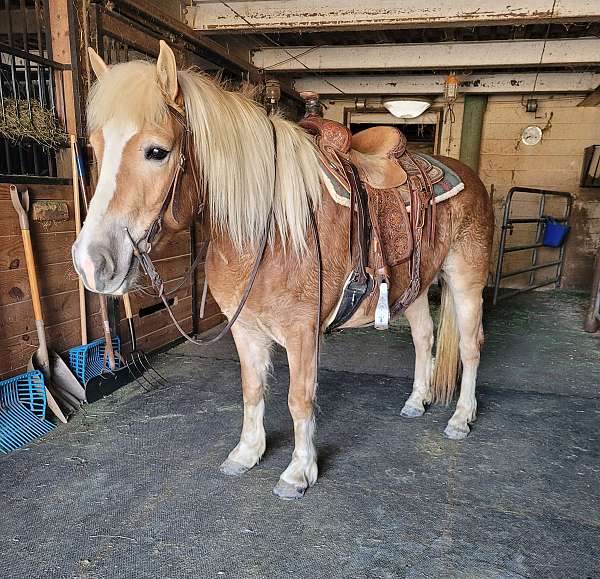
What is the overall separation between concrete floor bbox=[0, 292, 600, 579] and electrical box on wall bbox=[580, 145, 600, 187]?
3.60 m

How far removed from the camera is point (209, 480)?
1.79 meters

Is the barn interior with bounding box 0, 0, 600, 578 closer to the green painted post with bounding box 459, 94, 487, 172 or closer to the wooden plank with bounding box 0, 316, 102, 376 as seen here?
the wooden plank with bounding box 0, 316, 102, 376

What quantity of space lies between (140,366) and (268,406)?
37.6 inches

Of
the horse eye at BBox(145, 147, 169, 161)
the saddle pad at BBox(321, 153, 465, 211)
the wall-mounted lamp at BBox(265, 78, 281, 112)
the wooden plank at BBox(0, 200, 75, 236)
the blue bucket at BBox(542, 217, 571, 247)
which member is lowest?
the blue bucket at BBox(542, 217, 571, 247)

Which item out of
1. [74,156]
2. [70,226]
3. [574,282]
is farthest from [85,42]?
[574,282]

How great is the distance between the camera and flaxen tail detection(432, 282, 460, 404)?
238cm

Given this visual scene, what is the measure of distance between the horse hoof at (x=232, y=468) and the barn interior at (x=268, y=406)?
26 mm

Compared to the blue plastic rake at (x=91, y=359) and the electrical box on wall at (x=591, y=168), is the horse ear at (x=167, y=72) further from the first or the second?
the electrical box on wall at (x=591, y=168)

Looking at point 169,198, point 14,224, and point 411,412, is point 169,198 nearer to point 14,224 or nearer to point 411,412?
point 14,224

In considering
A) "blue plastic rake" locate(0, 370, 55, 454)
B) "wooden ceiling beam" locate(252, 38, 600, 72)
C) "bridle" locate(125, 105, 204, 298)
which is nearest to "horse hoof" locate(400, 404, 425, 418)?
"bridle" locate(125, 105, 204, 298)

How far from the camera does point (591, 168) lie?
17.4 feet

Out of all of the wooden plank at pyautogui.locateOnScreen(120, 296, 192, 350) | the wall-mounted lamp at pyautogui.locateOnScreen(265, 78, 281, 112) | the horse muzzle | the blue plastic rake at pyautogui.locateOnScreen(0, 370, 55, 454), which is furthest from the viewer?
the wall-mounted lamp at pyautogui.locateOnScreen(265, 78, 281, 112)

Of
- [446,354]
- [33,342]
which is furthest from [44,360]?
[446,354]

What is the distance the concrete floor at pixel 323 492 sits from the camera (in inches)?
55.4
